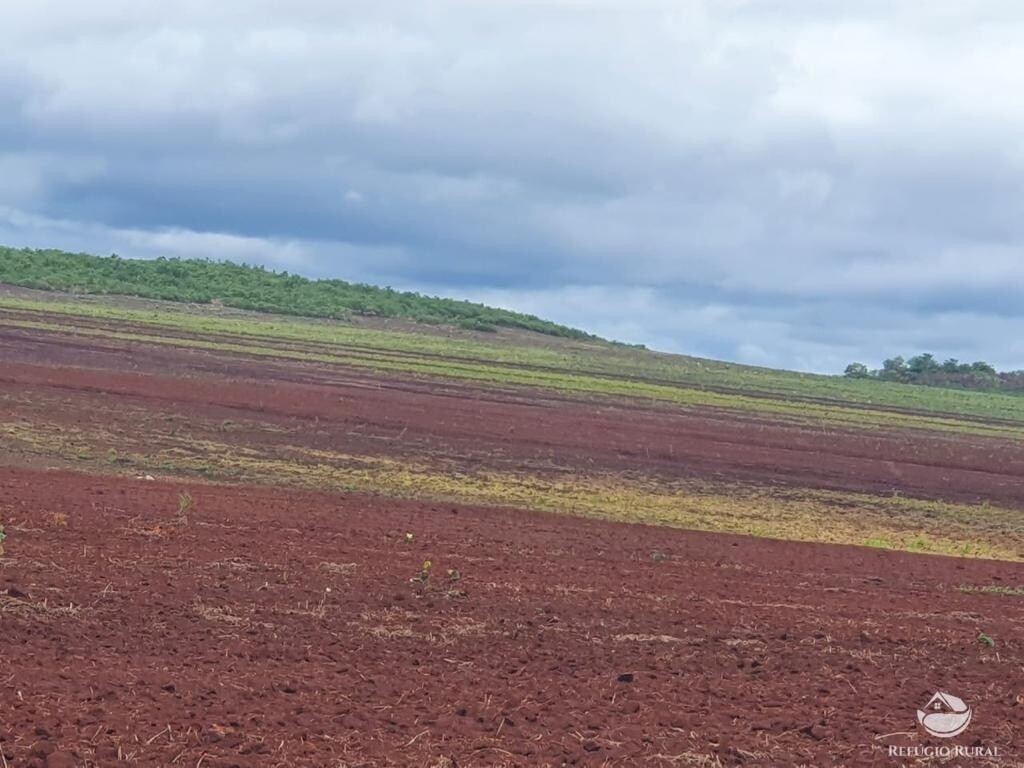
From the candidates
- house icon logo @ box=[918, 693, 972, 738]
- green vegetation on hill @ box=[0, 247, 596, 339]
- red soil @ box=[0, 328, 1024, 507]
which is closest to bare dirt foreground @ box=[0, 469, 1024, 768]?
house icon logo @ box=[918, 693, 972, 738]

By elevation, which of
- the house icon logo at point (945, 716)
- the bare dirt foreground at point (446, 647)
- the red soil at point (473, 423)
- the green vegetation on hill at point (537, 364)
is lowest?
the bare dirt foreground at point (446, 647)

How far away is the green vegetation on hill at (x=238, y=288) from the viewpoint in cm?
7731

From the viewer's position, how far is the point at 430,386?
4706 centimetres

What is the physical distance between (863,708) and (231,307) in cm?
6976

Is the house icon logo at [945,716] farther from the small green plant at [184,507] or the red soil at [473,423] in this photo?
the red soil at [473,423]

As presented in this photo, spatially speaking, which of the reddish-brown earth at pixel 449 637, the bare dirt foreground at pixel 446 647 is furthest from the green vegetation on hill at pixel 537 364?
the bare dirt foreground at pixel 446 647

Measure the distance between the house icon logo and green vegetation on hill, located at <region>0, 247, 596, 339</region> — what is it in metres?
68.0

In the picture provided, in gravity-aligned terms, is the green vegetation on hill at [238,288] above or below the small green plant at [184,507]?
above

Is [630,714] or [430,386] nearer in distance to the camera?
[630,714]

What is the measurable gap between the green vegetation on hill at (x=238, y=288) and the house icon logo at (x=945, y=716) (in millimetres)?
68012

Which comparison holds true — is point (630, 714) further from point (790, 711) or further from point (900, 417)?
point (900, 417)

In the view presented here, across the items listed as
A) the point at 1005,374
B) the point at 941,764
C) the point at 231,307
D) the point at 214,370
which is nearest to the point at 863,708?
the point at 941,764

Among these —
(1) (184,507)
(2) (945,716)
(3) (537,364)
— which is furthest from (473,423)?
(3) (537,364)

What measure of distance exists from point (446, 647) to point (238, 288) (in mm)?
74896
